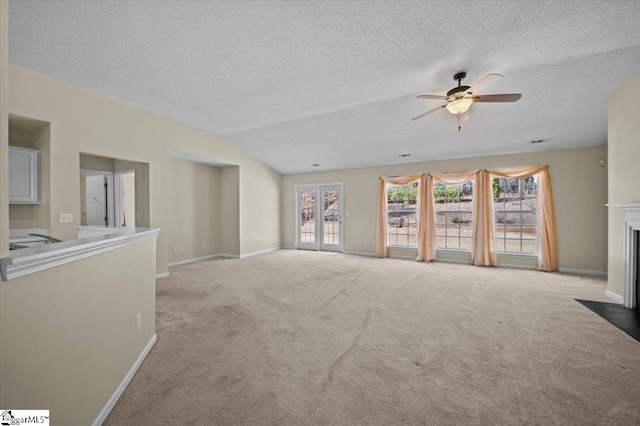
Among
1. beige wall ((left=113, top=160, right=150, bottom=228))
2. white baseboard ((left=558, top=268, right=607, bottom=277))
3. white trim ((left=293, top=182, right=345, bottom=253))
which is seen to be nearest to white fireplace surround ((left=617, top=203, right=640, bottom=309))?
white baseboard ((left=558, top=268, right=607, bottom=277))

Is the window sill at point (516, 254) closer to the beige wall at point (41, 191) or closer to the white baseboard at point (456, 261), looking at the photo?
the white baseboard at point (456, 261)

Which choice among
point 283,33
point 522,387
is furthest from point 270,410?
point 283,33

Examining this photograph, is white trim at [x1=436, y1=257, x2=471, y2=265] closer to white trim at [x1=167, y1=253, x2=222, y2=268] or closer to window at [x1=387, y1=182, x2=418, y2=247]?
window at [x1=387, y1=182, x2=418, y2=247]

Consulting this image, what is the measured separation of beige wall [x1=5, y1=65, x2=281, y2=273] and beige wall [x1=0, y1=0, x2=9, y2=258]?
114 inches

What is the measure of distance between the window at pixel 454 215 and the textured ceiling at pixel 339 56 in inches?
65.6

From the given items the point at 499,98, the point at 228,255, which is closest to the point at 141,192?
the point at 228,255

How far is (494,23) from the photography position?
81.9 inches

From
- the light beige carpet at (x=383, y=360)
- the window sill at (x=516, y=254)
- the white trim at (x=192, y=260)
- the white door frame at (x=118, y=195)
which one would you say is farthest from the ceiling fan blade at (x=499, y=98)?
the white trim at (x=192, y=260)

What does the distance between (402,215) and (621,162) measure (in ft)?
12.4

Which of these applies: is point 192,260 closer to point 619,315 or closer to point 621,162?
point 619,315

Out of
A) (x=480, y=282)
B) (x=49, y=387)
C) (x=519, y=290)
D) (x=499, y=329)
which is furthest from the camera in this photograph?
(x=480, y=282)

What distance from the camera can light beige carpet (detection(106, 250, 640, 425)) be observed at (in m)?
1.46

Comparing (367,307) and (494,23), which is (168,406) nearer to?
(367,307)

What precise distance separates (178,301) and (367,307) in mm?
2482
